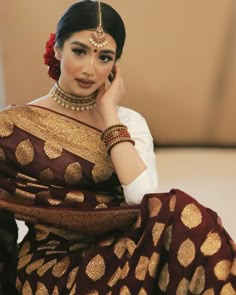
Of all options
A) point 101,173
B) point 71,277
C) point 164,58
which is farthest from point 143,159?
point 164,58

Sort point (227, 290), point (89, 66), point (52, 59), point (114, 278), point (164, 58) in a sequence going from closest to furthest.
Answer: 1. point (227, 290)
2. point (114, 278)
3. point (89, 66)
4. point (52, 59)
5. point (164, 58)

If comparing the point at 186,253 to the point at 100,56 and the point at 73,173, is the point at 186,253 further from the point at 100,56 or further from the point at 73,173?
the point at 100,56

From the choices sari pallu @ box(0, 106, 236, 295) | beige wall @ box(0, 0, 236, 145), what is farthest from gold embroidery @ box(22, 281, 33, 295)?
beige wall @ box(0, 0, 236, 145)

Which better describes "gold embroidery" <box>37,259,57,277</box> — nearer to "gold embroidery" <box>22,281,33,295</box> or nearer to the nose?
"gold embroidery" <box>22,281,33,295</box>

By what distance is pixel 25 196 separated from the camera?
1.04 metres

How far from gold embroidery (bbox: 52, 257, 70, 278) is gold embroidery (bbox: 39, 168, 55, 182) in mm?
177

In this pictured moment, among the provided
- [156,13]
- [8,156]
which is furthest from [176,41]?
[8,156]

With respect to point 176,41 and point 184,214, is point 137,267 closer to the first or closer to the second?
point 184,214

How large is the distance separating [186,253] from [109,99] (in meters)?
0.40

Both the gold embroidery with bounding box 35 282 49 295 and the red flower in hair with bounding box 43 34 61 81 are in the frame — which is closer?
the gold embroidery with bounding box 35 282 49 295

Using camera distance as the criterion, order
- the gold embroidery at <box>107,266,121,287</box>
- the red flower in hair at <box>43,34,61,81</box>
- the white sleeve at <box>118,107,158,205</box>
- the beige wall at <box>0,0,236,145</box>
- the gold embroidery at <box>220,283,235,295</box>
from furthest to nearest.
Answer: the beige wall at <box>0,0,236,145</box> → the red flower in hair at <box>43,34,61,81</box> → the white sleeve at <box>118,107,158,205</box> → the gold embroidery at <box>107,266,121,287</box> → the gold embroidery at <box>220,283,235,295</box>

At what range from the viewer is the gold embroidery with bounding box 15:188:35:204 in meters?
1.03

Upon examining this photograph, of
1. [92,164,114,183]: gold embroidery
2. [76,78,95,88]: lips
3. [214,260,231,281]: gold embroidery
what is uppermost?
[76,78,95,88]: lips

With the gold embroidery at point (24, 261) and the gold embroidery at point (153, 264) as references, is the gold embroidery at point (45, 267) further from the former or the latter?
the gold embroidery at point (153, 264)
